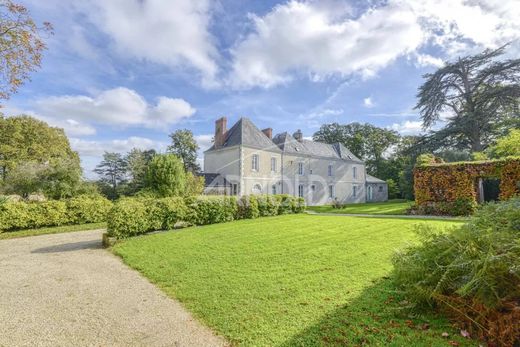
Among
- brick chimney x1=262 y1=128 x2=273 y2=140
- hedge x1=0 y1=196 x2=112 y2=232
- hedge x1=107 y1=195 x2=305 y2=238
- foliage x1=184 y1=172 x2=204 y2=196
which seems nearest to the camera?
hedge x1=107 y1=195 x2=305 y2=238

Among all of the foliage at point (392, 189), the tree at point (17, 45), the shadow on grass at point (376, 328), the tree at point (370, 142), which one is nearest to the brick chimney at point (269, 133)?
the foliage at point (392, 189)

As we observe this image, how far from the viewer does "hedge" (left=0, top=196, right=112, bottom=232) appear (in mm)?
10812

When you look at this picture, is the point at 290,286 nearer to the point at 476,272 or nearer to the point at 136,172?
the point at 476,272

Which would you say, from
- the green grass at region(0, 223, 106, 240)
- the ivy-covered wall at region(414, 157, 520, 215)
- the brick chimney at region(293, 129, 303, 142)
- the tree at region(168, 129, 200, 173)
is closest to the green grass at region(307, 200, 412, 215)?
the ivy-covered wall at region(414, 157, 520, 215)

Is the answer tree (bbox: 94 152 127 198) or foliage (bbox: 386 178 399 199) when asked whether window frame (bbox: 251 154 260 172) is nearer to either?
tree (bbox: 94 152 127 198)

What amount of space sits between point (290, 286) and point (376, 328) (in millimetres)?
1487

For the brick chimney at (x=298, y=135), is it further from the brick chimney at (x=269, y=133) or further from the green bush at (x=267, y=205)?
the green bush at (x=267, y=205)

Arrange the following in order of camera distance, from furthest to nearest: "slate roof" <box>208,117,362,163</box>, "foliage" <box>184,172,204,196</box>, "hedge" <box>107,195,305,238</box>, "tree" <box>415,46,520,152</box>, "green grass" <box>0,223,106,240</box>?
"slate roof" <box>208,117,362,163</box> → "tree" <box>415,46,520,152</box> → "foliage" <box>184,172,204,196</box> → "green grass" <box>0,223,106,240</box> → "hedge" <box>107,195,305,238</box>

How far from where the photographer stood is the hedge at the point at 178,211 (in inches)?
331

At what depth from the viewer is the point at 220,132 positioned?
23.2 meters

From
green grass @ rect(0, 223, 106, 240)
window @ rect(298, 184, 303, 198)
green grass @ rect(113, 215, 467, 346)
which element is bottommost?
green grass @ rect(0, 223, 106, 240)

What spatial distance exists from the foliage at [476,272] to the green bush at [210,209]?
8438mm

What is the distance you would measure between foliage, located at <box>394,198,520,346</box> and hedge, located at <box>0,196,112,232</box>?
12.9 metres

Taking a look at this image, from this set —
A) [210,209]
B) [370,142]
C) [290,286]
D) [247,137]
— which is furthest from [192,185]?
[370,142]
